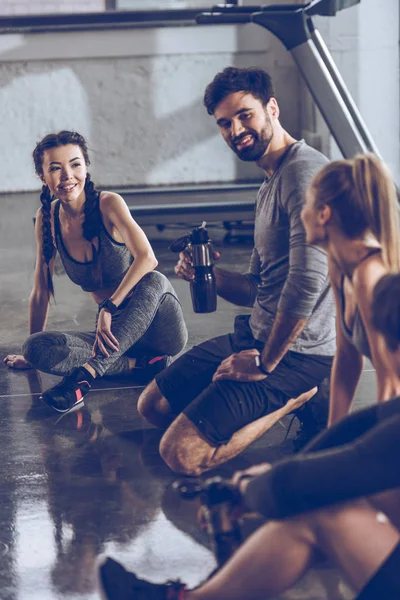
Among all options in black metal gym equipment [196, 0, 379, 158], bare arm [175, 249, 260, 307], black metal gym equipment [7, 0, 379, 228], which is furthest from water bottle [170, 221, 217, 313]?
black metal gym equipment [196, 0, 379, 158]

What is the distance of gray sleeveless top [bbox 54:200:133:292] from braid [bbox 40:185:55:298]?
0.09 feet

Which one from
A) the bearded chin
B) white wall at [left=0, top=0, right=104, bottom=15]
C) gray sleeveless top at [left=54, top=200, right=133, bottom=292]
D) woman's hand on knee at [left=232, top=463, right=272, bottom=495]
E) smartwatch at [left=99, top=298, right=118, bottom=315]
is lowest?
smartwatch at [left=99, top=298, right=118, bottom=315]

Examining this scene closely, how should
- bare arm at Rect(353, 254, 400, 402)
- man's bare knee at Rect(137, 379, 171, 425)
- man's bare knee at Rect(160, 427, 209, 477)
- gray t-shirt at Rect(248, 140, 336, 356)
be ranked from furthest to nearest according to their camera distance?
man's bare knee at Rect(137, 379, 171, 425) < man's bare knee at Rect(160, 427, 209, 477) < gray t-shirt at Rect(248, 140, 336, 356) < bare arm at Rect(353, 254, 400, 402)

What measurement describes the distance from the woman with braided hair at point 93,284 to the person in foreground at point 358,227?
55.8 inches

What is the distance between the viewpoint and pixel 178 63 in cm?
888

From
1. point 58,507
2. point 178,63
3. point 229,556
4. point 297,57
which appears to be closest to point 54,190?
point 58,507

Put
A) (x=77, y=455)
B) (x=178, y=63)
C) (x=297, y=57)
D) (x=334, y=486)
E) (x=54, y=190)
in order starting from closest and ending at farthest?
1. (x=334, y=486)
2. (x=77, y=455)
3. (x=54, y=190)
4. (x=297, y=57)
5. (x=178, y=63)

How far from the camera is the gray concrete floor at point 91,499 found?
81.5 inches

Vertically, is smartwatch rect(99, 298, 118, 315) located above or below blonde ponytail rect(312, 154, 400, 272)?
below

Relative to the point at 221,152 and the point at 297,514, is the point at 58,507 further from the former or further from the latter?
the point at 221,152

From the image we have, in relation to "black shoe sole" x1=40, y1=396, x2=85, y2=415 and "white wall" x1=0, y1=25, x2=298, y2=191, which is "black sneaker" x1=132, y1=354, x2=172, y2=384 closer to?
"black shoe sole" x1=40, y1=396, x2=85, y2=415

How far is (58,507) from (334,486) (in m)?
1.21

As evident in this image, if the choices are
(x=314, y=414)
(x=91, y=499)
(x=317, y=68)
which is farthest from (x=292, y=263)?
(x=317, y=68)

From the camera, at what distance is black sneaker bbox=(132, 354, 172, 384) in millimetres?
3523
